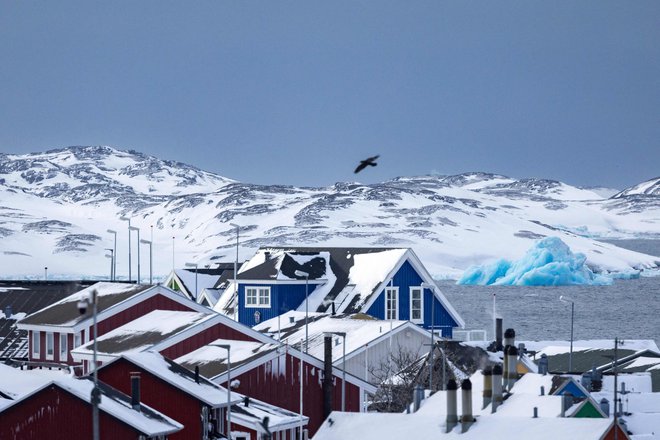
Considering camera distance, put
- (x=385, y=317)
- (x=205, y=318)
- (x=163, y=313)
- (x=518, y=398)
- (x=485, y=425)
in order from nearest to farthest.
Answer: (x=485, y=425) → (x=518, y=398) → (x=205, y=318) → (x=163, y=313) → (x=385, y=317)

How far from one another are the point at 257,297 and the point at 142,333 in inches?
776

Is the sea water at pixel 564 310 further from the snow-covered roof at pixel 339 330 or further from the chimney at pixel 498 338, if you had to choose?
the chimney at pixel 498 338

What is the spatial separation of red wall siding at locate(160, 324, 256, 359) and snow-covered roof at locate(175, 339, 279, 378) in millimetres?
502

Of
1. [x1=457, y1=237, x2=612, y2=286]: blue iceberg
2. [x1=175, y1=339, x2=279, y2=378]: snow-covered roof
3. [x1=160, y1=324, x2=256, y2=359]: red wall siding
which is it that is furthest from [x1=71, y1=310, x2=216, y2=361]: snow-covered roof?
[x1=457, y1=237, x2=612, y2=286]: blue iceberg

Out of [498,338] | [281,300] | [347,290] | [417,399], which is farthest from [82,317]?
[347,290]

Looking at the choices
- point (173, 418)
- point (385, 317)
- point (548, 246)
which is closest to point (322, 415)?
point (173, 418)

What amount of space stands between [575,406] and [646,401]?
804 cm

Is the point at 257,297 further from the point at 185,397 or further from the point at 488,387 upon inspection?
the point at 488,387

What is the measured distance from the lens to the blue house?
6169cm

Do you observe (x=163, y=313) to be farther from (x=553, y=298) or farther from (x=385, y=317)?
(x=553, y=298)

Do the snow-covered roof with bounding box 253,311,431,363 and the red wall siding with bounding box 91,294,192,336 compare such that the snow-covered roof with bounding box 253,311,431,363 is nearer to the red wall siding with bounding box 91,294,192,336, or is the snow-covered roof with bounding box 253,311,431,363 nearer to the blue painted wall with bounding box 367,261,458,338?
the red wall siding with bounding box 91,294,192,336

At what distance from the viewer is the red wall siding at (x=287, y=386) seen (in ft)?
126

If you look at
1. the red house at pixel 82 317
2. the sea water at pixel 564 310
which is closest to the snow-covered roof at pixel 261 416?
the red house at pixel 82 317

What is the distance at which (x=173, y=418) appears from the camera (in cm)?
3312
